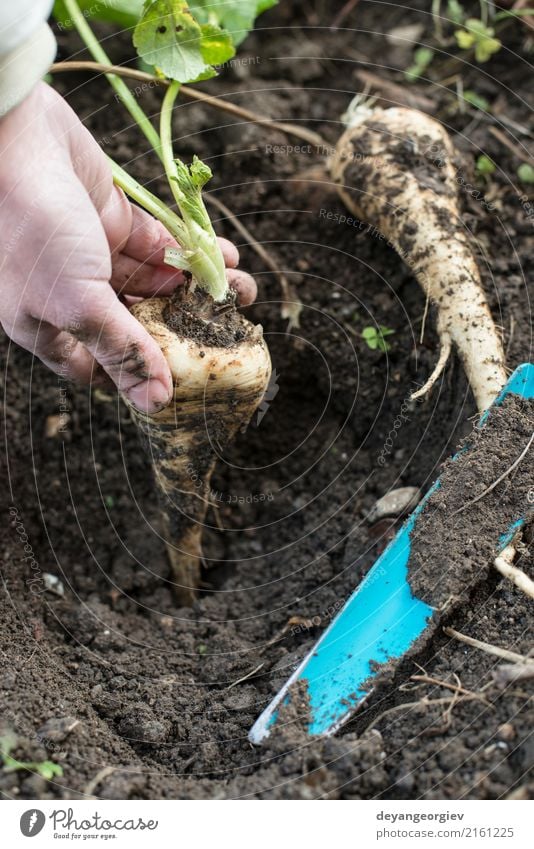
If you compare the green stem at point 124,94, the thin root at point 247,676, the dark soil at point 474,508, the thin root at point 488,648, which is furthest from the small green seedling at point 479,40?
the thin root at point 247,676

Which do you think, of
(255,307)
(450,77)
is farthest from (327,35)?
(255,307)

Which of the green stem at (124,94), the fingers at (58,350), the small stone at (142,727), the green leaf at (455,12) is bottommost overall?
A: the small stone at (142,727)

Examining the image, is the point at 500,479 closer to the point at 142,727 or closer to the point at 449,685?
the point at 449,685

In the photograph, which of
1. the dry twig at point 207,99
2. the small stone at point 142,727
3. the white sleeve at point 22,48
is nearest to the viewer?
the white sleeve at point 22,48

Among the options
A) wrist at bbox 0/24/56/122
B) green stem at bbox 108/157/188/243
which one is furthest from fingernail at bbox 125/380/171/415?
wrist at bbox 0/24/56/122

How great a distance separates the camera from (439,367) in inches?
66.0

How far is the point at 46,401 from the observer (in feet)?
6.40

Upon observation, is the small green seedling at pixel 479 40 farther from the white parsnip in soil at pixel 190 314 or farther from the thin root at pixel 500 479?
the thin root at pixel 500 479

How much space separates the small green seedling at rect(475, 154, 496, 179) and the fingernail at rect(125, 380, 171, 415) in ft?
3.72

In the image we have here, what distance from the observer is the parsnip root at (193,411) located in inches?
57.0

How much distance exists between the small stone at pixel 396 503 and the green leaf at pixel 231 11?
1.18m

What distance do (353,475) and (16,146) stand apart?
40.3 inches

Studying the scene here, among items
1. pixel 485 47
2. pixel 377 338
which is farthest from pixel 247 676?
pixel 485 47
